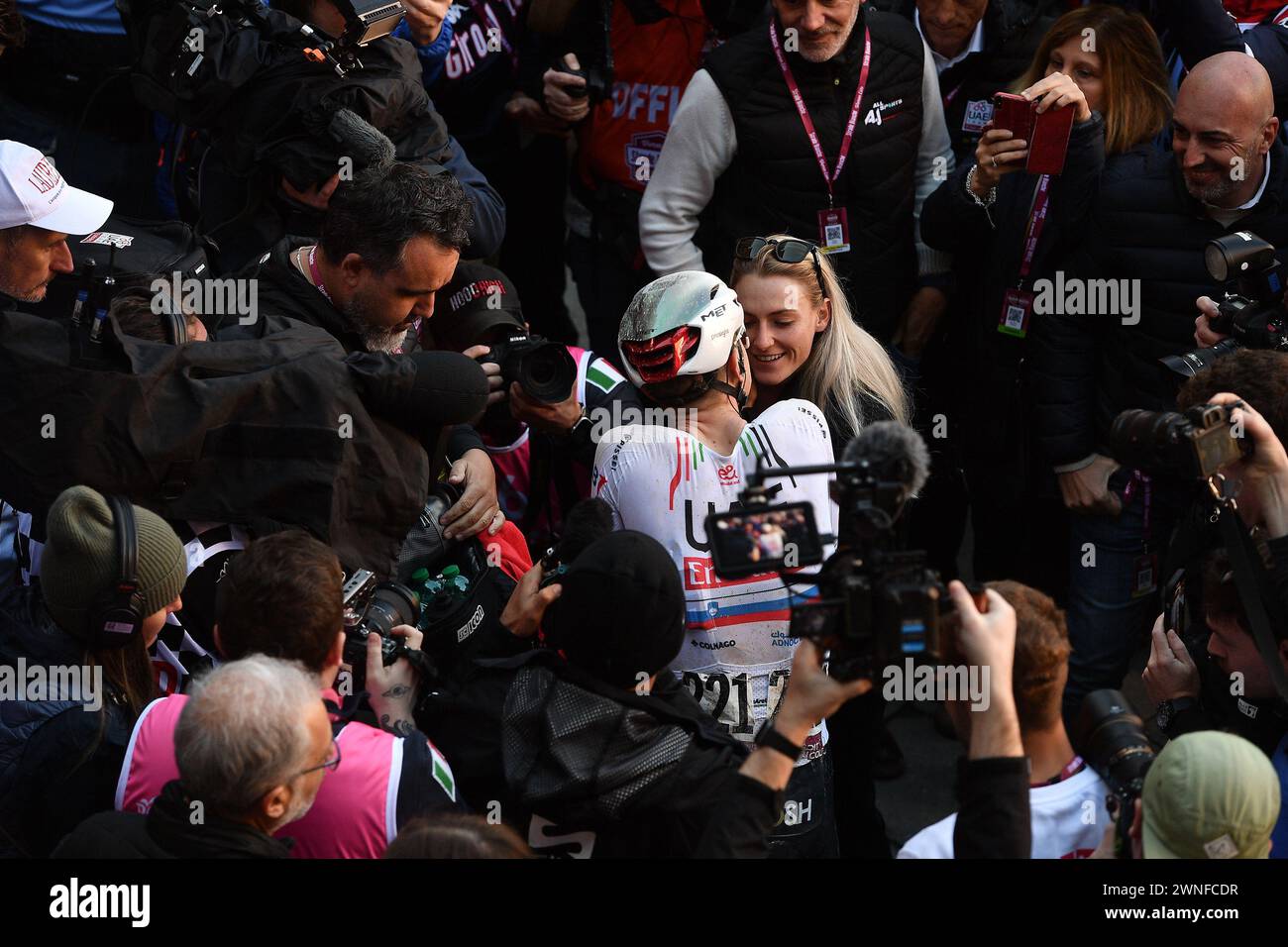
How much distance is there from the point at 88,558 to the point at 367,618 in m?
0.62

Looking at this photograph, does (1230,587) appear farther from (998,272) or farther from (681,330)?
(998,272)

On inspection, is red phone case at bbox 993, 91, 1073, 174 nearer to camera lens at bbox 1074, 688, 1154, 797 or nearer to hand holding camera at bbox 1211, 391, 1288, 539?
hand holding camera at bbox 1211, 391, 1288, 539

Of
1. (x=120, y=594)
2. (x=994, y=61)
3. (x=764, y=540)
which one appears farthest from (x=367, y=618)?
(x=994, y=61)

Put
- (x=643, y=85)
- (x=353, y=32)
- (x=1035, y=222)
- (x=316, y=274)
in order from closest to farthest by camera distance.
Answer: (x=316, y=274) < (x=353, y=32) < (x=1035, y=222) < (x=643, y=85)

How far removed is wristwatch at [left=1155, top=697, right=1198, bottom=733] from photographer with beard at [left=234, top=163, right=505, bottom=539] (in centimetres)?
180

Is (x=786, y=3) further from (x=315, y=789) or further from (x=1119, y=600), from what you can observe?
(x=315, y=789)

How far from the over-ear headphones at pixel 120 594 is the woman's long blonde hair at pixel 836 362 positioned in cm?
194

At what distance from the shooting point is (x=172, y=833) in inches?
97.8

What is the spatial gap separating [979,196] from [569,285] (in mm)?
2792

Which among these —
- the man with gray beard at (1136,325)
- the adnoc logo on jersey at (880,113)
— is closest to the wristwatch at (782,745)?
the man with gray beard at (1136,325)

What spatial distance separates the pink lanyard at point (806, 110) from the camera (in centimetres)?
→ 496

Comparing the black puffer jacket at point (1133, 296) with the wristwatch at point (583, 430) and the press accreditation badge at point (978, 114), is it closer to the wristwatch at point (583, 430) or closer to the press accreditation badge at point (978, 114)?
the press accreditation badge at point (978, 114)

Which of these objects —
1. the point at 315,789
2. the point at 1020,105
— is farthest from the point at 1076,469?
the point at 315,789

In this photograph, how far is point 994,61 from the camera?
541 centimetres
